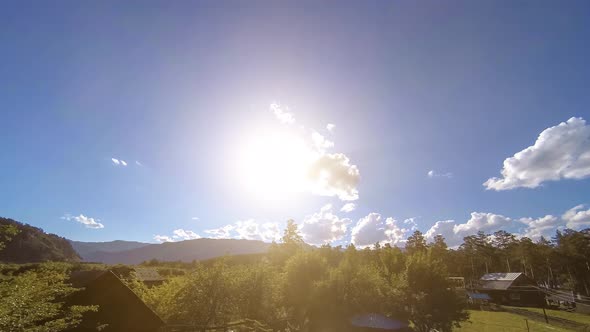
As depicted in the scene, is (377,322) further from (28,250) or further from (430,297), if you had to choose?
(28,250)

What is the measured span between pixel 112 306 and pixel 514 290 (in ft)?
273

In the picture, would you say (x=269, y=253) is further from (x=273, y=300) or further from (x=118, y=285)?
(x=118, y=285)

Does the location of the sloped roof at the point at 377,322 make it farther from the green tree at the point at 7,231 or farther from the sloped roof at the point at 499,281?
the sloped roof at the point at 499,281

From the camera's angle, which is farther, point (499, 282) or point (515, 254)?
point (515, 254)

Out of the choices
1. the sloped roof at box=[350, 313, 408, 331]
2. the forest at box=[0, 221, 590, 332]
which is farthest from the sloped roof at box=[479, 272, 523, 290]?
the sloped roof at box=[350, 313, 408, 331]

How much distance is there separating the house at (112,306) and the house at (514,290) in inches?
3049

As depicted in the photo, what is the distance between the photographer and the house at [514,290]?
224 feet

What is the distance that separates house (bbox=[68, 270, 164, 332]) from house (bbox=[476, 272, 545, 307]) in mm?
77443

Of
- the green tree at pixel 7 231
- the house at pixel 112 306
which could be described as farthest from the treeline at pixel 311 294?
the green tree at pixel 7 231

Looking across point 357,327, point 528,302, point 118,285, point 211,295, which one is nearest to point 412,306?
point 357,327

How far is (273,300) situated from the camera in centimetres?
3294

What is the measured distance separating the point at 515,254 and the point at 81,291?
414 ft

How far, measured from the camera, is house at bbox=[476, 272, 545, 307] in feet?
224

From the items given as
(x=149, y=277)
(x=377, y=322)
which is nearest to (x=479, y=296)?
(x=377, y=322)
